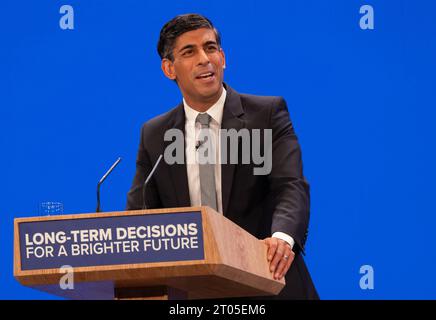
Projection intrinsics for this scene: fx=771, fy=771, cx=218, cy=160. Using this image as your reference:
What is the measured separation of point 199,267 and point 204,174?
0.83 meters

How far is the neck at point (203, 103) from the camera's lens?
279 centimetres

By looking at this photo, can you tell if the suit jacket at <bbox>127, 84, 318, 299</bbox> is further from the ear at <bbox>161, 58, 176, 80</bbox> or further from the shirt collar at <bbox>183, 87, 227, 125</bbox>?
the ear at <bbox>161, 58, 176, 80</bbox>

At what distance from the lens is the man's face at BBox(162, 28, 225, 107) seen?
272 centimetres

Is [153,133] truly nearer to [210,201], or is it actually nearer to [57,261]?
[210,201]

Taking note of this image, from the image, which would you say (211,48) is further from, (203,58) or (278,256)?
(278,256)

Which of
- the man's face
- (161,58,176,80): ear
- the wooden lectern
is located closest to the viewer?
the wooden lectern

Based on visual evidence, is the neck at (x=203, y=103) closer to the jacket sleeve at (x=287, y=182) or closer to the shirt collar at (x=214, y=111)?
the shirt collar at (x=214, y=111)

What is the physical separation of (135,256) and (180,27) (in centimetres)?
118

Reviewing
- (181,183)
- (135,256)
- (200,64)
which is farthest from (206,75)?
(135,256)

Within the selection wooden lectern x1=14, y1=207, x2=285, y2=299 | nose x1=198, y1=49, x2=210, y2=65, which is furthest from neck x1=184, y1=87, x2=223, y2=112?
wooden lectern x1=14, y1=207, x2=285, y2=299

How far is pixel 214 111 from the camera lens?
278 centimetres

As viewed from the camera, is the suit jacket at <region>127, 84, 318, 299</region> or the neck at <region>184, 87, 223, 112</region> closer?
the suit jacket at <region>127, 84, 318, 299</region>

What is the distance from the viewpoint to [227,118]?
2.71 metres
